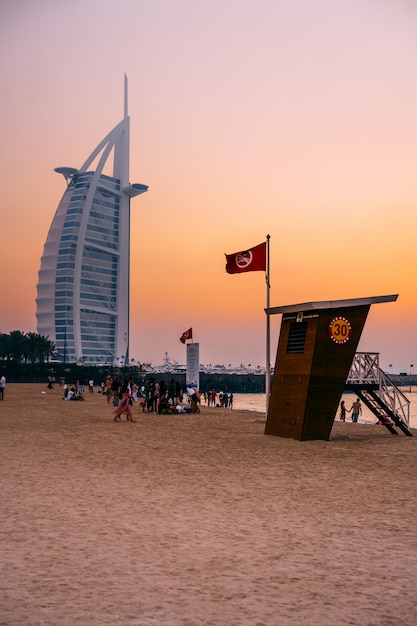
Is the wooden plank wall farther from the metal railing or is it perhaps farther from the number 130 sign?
the metal railing

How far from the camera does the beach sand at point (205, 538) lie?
6633 millimetres

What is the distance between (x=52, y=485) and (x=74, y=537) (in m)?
4.45

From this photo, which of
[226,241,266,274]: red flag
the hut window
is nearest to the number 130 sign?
the hut window

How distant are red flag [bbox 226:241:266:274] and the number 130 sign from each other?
21.5 ft

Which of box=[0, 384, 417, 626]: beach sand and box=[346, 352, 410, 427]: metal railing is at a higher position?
box=[346, 352, 410, 427]: metal railing

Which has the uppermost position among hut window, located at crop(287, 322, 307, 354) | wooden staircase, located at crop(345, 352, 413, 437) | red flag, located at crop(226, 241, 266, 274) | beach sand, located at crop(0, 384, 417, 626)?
red flag, located at crop(226, 241, 266, 274)

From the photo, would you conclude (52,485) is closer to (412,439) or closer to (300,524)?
A: (300,524)

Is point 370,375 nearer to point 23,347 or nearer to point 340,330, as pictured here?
point 340,330

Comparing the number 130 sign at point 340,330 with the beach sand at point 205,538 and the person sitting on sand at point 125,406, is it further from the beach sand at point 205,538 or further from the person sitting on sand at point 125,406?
the person sitting on sand at point 125,406

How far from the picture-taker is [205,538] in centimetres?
950

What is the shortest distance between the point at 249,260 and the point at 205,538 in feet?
71.7

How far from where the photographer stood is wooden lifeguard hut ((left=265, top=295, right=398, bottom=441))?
954 inches

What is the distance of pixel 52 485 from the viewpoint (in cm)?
1363

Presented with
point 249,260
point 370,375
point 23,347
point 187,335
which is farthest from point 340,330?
point 23,347
